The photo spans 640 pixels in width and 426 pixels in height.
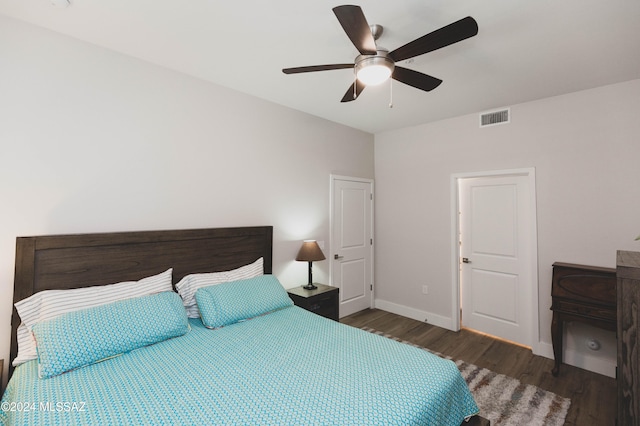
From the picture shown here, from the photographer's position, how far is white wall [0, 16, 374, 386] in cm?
191

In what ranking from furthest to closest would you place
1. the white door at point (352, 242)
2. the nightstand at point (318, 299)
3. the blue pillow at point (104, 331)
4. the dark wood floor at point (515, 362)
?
the white door at point (352, 242), the nightstand at point (318, 299), the dark wood floor at point (515, 362), the blue pillow at point (104, 331)

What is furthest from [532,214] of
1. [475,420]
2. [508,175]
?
[475,420]

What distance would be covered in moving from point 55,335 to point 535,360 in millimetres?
3973

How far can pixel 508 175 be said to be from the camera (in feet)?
11.1

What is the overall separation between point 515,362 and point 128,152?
405cm

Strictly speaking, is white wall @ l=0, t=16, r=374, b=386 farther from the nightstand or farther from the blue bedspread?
the blue bedspread

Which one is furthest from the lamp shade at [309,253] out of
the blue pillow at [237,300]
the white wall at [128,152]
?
the blue pillow at [237,300]

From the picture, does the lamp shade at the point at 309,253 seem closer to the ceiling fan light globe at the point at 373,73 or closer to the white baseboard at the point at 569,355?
the white baseboard at the point at 569,355

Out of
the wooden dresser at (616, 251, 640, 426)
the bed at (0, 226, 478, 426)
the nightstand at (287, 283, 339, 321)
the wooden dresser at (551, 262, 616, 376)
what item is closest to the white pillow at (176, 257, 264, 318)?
the bed at (0, 226, 478, 426)

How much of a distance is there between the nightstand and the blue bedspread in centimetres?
111

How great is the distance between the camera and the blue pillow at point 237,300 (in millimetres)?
2178

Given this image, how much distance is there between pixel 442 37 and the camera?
154 cm

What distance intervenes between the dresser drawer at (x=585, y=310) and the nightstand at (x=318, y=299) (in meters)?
2.15

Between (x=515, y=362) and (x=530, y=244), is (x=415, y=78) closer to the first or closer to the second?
(x=530, y=244)
